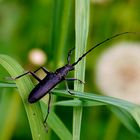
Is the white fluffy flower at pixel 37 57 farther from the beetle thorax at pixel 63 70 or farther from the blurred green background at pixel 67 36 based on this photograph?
the beetle thorax at pixel 63 70

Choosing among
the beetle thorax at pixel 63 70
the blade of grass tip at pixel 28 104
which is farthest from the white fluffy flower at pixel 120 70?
the blade of grass tip at pixel 28 104

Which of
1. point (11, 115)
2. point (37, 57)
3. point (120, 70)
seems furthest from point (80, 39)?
point (120, 70)

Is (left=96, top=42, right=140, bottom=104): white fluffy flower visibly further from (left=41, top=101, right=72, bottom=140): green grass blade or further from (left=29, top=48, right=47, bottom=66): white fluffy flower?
(left=41, top=101, right=72, bottom=140): green grass blade

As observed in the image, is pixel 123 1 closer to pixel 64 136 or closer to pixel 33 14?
pixel 33 14

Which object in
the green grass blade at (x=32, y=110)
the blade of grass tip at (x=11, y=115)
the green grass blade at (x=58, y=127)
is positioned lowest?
the blade of grass tip at (x=11, y=115)

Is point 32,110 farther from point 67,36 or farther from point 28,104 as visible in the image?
point 67,36

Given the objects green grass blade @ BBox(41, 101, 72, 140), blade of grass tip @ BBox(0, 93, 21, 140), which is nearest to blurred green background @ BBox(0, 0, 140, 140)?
blade of grass tip @ BBox(0, 93, 21, 140)
